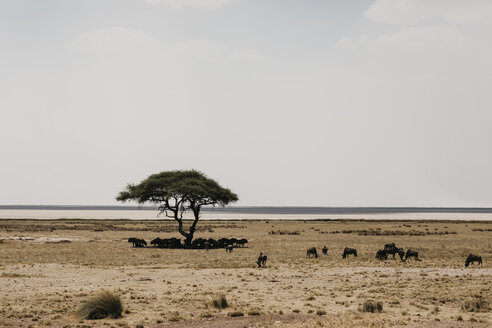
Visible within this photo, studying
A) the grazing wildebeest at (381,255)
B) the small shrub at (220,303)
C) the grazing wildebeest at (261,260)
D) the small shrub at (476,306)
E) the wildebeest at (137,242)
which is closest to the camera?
the small shrub at (476,306)

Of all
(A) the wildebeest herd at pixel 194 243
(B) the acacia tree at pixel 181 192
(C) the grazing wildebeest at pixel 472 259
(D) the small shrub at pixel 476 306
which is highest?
(B) the acacia tree at pixel 181 192

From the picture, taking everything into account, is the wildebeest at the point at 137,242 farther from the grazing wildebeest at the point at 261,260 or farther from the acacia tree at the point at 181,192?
the grazing wildebeest at the point at 261,260

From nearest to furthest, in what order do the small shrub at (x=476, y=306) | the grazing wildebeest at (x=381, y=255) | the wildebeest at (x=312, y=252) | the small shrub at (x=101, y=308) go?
the small shrub at (x=101, y=308), the small shrub at (x=476, y=306), the grazing wildebeest at (x=381, y=255), the wildebeest at (x=312, y=252)

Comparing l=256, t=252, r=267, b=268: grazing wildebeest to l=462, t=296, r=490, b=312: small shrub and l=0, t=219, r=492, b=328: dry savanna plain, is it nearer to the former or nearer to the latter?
l=0, t=219, r=492, b=328: dry savanna plain

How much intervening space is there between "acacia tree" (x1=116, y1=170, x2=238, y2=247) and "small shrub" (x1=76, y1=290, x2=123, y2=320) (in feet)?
130

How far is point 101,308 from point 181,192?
40349 mm

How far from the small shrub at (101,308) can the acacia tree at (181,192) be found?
130ft

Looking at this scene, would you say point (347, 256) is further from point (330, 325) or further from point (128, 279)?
point (330, 325)

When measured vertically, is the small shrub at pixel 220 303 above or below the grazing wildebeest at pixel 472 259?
below

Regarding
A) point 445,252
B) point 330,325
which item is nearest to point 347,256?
point 445,252

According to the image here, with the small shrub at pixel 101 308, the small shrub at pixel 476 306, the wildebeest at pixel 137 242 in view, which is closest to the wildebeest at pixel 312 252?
the wildebeest at pixel 137 242

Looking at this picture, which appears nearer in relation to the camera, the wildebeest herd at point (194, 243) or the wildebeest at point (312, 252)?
the wildebeest at point (312, 252)

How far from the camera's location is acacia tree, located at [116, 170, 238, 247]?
60906 millimetres

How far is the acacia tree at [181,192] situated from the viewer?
6091 centimetres
